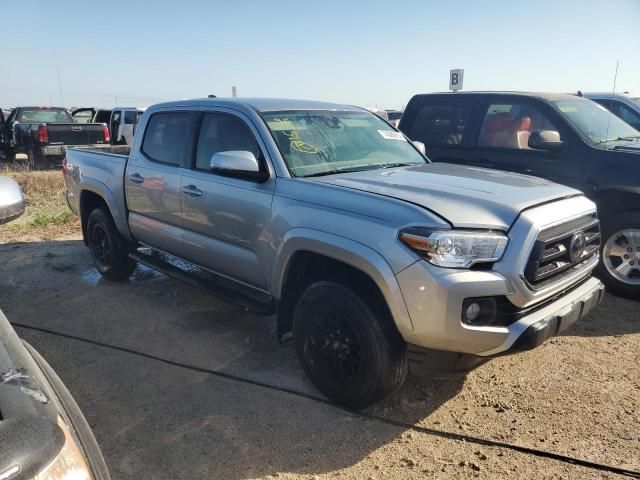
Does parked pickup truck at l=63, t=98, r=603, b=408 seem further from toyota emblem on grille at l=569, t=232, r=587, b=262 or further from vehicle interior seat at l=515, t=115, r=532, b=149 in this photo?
vehicle interior seat at l=515, t=115, r=532, b=149

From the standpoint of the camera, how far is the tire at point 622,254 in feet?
15.4

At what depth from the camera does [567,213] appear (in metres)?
3.09

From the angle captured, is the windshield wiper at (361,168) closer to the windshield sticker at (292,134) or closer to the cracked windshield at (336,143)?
the cracked windshield at (336,143)

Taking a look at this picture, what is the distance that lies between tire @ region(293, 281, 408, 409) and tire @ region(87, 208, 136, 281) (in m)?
2.87

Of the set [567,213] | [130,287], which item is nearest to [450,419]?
[567,213]

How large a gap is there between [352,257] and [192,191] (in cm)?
182

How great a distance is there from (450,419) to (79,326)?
10.6 feet

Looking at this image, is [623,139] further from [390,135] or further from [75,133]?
[75,133]

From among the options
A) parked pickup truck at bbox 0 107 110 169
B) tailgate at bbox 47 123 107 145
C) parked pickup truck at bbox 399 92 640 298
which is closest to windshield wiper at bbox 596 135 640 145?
parked pickup truck at bbox 399 92 640 298

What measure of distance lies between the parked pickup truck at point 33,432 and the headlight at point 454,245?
1.70 meters

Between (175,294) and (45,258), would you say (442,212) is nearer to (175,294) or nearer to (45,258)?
(175,294)

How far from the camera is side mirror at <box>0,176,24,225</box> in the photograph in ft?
6.50

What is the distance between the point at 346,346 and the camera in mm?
3061

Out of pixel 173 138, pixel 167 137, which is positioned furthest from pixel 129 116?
pixel 173 138
